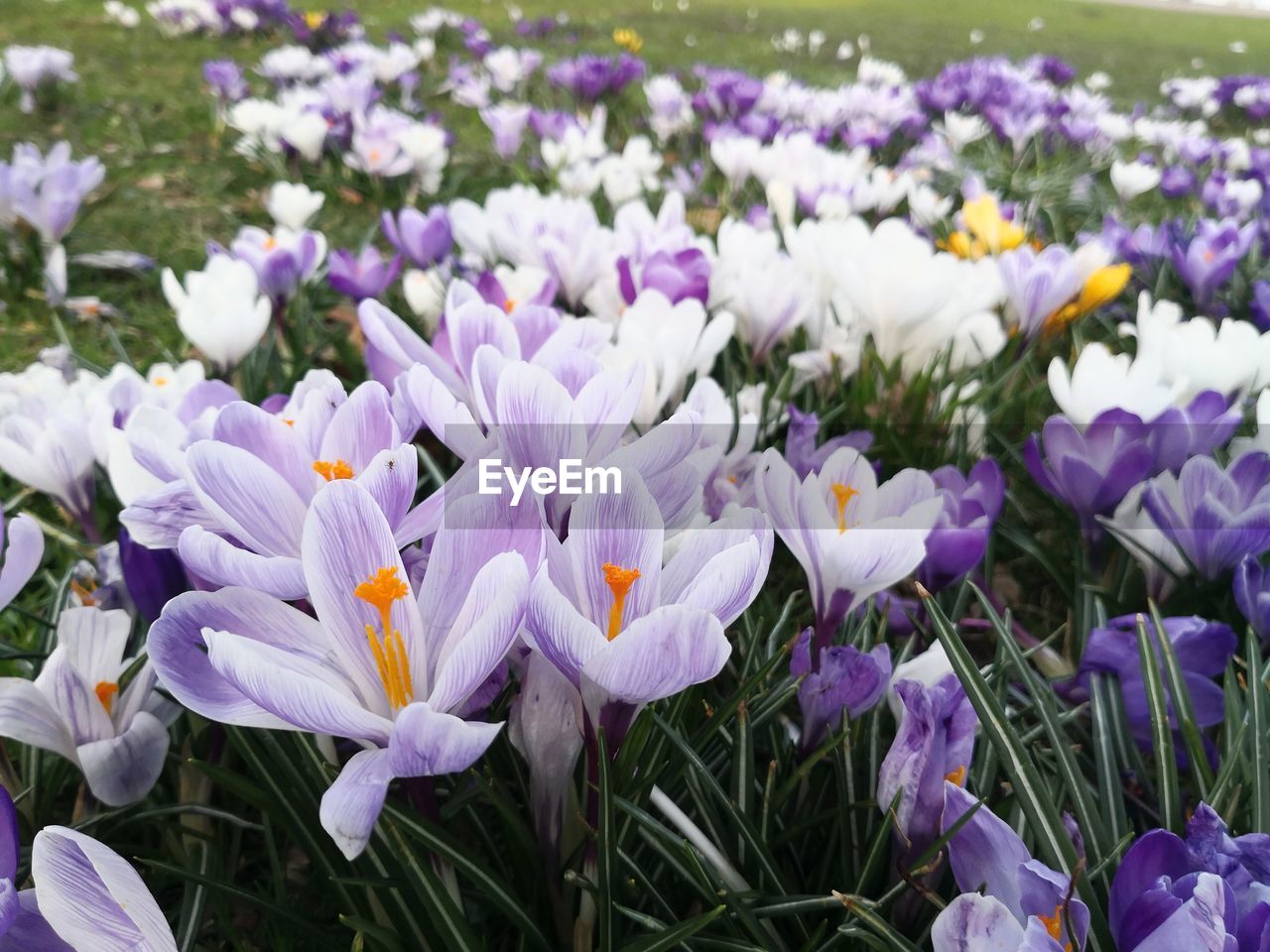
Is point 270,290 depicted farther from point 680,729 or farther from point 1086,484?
point 1086,484

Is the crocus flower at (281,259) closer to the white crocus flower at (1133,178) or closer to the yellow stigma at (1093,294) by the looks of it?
the yellow stigma at (1093,294)

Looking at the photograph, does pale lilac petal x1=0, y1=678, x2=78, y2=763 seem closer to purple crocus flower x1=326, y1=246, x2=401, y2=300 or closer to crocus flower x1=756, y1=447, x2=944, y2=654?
crocus flower x1=756, y1=447, x2=944, y2=654

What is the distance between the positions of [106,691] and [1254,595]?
3.78ft

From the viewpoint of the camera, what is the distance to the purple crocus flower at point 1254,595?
94 centimetres

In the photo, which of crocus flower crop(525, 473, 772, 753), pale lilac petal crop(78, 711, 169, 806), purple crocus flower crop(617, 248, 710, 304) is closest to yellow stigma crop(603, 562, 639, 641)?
crocus flower crop(525, 473, 772, 753)

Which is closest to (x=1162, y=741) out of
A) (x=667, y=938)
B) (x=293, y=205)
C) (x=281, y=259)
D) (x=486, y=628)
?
(x=667, y=938)

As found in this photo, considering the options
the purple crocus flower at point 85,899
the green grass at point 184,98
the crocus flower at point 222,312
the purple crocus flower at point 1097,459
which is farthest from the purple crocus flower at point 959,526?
the green grass at point 184,98

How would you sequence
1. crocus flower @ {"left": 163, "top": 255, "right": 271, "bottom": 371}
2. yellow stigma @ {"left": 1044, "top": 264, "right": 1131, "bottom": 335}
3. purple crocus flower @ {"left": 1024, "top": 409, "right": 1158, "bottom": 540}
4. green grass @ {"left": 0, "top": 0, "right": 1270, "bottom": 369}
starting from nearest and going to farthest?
purple crocus flower @ {"left": 1024, "top": 409, "right": 1158, "bottom": 540}, crocus flower @ {"left": 163, "top": 255, "right": 271, "bottom": 371}, yellow stigma @ {"left": 1044, "top": 264, "right": 1131, "bottom": 335}, green grass @ {"left": 0, "top": 0, "right": 1270, "bottom": 369}

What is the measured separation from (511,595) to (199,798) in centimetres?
52

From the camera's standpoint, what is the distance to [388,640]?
54 cm

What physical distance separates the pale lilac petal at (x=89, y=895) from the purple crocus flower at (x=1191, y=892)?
597mm

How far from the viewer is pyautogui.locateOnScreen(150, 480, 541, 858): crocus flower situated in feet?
1.60

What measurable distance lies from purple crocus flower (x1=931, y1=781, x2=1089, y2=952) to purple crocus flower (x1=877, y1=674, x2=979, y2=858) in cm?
2

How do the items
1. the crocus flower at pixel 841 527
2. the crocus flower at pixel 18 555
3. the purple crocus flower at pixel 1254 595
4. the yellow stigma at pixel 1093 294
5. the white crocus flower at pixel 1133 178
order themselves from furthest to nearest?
the white crocus flower at pixel 1133 178 < the yellow stigma at pixel 1093 294 < the purple crocus flower at pixel 1254 595 < the crocus flower at pixel 841 527 < the crocus flower at pixel 18 555
